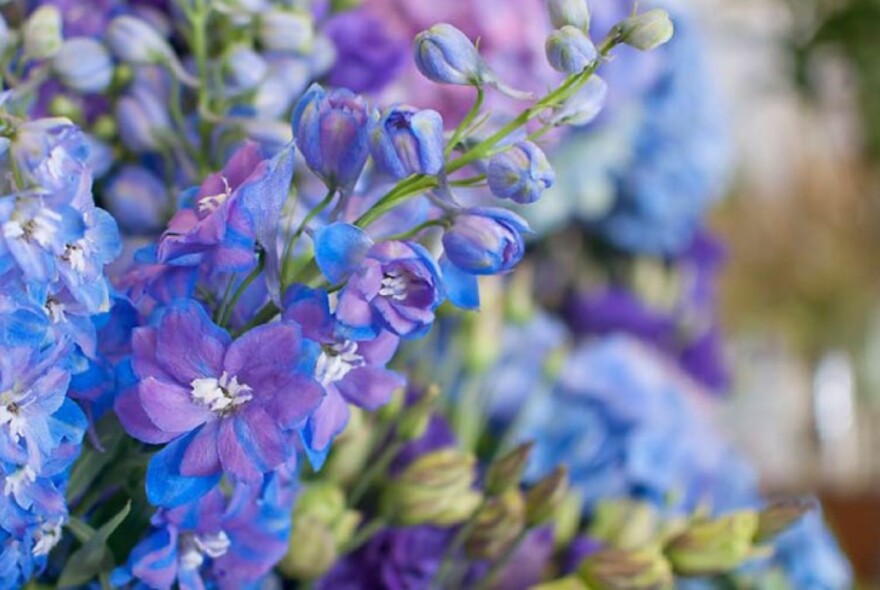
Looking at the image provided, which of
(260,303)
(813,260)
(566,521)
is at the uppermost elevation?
(260,303)

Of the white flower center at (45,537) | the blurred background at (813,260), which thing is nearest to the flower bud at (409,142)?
the white flower center at (45,537)

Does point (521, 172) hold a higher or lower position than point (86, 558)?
higher

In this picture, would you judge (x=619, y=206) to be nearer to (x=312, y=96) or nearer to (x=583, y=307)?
(x=583, y=307)

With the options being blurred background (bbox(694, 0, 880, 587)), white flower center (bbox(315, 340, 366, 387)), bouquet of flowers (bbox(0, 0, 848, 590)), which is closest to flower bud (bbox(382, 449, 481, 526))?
bouquet of flowers (bbox(0, 0, 848, 590))

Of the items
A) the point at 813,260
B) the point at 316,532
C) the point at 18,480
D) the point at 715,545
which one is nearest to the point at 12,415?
the point at 18,480

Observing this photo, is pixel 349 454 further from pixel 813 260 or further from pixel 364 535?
pixel 813 260
